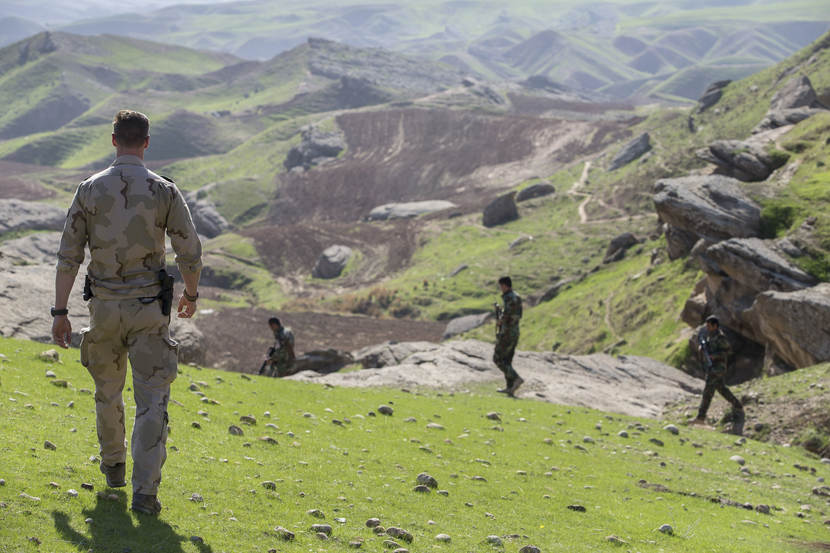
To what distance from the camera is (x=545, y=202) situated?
131250mm

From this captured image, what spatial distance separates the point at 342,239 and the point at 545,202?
130 ft

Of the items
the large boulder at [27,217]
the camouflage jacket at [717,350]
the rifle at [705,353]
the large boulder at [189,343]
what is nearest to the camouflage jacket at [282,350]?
the large boulder at [189,343]

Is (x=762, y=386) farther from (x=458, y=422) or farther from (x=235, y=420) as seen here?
(x=235, y=420)

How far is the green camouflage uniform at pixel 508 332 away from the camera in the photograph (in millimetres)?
28434

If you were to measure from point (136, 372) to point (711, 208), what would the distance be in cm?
4438

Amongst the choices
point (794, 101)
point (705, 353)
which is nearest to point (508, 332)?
point (705, 353)

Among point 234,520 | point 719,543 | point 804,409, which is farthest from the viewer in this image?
point 804,409

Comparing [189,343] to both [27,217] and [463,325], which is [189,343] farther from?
[27,217]

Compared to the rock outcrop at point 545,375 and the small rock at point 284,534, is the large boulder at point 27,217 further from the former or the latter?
the small rock at point 284,534

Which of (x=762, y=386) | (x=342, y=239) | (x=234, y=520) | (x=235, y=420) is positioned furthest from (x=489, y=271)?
(x=234, y=520)

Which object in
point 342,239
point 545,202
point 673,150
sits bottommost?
point 342,239

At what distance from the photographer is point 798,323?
114 ft

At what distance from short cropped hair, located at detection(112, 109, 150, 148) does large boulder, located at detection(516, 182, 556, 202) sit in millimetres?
130079

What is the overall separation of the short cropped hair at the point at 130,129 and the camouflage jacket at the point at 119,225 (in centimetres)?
23
